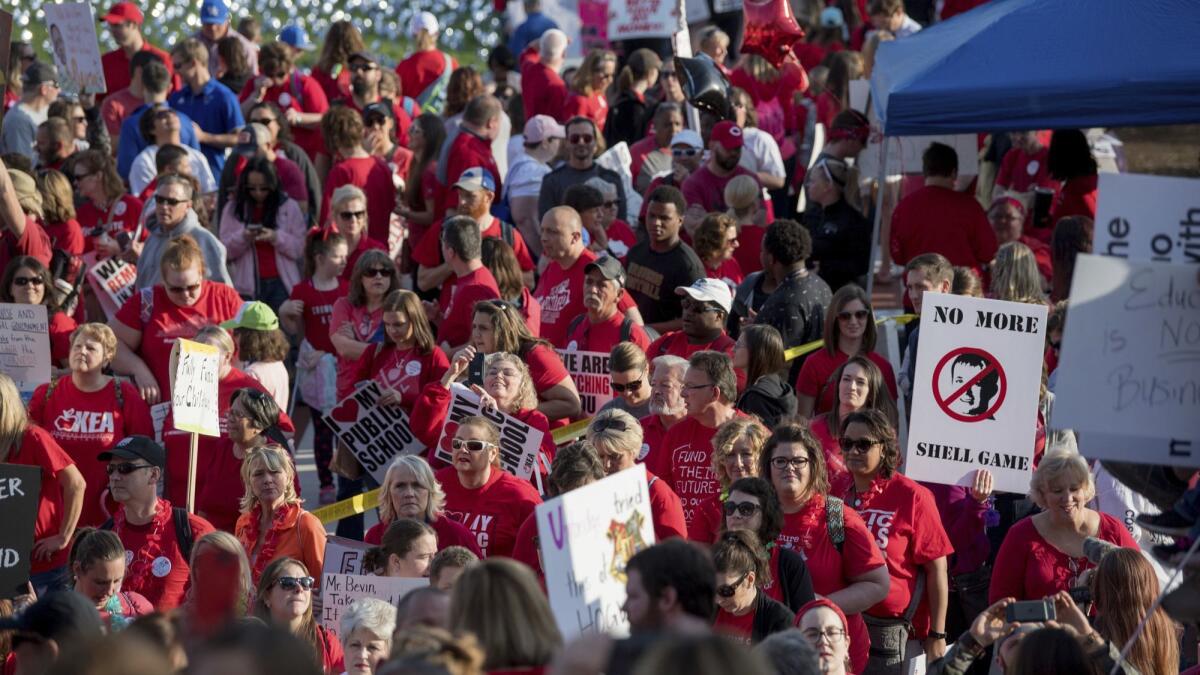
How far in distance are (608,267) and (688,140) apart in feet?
12.8

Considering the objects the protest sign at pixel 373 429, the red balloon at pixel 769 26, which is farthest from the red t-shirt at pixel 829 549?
the red balloon at pixel 769 26

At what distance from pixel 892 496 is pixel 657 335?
318 centimetres

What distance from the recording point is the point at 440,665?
414 centimetres

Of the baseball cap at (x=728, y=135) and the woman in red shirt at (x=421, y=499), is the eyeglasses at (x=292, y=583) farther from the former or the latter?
the baseball cap at (x=728, y=135)

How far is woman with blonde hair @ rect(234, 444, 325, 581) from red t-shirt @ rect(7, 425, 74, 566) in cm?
97

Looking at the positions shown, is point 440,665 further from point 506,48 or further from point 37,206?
point 506,48

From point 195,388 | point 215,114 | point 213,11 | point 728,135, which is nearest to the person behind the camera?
point 195,388

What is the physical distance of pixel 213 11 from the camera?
16.8 metres

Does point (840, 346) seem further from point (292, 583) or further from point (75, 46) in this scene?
point (75, 46)

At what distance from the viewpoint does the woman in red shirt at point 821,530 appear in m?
7.45

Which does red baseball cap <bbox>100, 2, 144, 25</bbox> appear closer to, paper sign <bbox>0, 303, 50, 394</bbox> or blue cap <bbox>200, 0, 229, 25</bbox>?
blue cap <bbox>200, 0, 229, 25</bbox>

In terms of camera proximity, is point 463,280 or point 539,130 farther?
point 539,130

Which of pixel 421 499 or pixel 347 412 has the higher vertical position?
pixel 421 499

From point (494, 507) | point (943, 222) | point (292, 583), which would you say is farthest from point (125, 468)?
point (943, 222)
